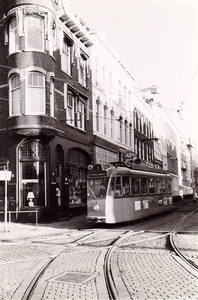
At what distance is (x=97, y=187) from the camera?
1609cm

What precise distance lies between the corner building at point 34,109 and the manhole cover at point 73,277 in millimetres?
10381

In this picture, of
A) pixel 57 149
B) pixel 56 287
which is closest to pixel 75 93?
pixel 57 149

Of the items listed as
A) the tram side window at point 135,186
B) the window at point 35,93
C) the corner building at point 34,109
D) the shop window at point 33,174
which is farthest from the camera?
the window at point 35,93

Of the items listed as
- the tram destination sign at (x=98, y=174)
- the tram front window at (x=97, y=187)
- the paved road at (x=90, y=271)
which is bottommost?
the paved road at (x=90, y=271)

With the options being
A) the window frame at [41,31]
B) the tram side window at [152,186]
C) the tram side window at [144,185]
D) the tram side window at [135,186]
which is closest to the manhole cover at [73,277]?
the tram side window at [135,186]

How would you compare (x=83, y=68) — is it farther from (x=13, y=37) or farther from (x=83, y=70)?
(x=13, y=37)

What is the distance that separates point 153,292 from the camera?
555cm

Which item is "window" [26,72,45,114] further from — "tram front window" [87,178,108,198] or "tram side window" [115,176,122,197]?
"tram side window" [115,176,122,197]

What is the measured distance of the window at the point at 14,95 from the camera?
18891mm

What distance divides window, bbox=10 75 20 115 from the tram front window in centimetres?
585

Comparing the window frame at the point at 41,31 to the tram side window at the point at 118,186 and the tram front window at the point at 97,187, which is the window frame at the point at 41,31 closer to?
the tram front window at the point at 97,187

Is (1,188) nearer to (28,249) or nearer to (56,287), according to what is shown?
(28,249)

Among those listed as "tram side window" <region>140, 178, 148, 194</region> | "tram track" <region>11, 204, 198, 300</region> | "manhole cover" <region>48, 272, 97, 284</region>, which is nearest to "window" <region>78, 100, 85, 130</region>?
"tram side window" <region>140, 178, 148, 194</region>

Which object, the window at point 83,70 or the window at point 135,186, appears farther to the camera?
the window at point 83,70
